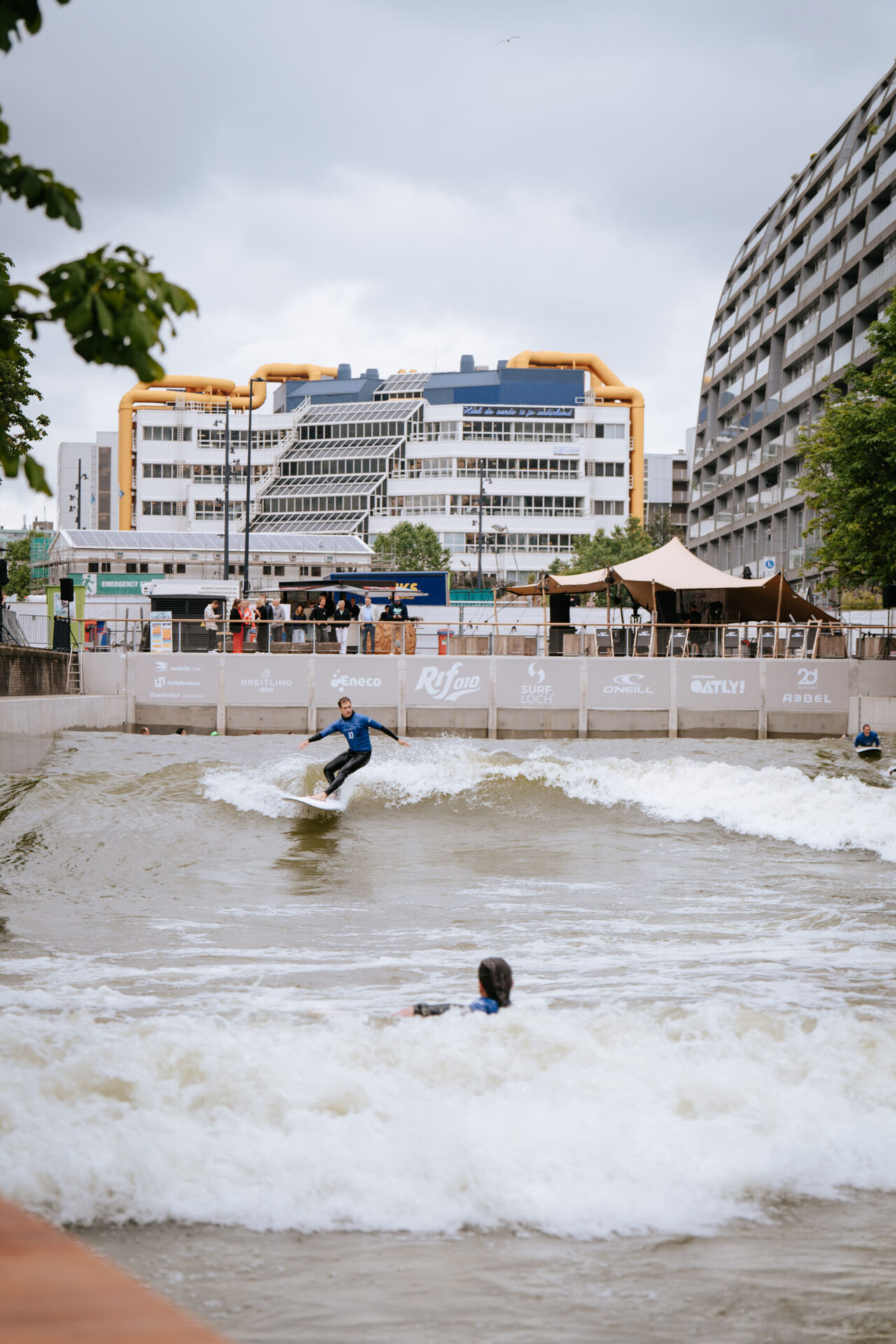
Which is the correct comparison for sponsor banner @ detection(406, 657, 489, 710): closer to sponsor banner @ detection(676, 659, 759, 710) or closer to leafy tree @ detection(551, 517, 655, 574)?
sponsor banner @ detection(676, 659, 759, 710)

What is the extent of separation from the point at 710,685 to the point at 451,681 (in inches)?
295

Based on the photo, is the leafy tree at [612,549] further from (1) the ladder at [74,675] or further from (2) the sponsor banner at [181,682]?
(1) the ladder at [74,675]

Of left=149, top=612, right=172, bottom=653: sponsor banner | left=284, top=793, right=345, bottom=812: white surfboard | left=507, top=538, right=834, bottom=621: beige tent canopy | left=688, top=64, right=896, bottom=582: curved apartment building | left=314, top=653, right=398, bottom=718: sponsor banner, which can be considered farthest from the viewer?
left=688, top=64, right=896, bottom=582: curved apartment building

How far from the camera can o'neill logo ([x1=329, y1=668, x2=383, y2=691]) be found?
113 feet

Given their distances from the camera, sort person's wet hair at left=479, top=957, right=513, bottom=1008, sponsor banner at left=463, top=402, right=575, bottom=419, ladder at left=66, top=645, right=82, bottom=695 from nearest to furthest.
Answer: person's wet hair at left=479, top=957, right=513, bottom=1008, ladder at left=66, top=645, right=82, bottom=695, sponsor banner at left=463, top=402, right=575, bottom=419

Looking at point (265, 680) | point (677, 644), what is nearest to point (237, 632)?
point (265, 680)

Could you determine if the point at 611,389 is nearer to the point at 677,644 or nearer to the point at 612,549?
the point at 612,549

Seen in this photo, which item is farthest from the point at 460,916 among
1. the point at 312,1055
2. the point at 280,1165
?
the point at 280,1165

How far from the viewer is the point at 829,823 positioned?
60.7 feet

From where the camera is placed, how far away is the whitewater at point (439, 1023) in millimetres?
5074

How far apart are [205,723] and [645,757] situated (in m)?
12.8

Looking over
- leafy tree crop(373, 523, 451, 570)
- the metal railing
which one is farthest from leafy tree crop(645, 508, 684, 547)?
the metal railing

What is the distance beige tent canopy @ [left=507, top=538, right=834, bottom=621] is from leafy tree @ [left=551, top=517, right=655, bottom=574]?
58.5 meters

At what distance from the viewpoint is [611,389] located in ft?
432
